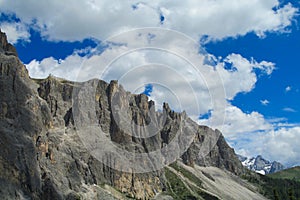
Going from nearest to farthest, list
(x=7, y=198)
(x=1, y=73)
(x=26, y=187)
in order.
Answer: (x=7, y=198), (x=26, y=187), (x=1, y=73)

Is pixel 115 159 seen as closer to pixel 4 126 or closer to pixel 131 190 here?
pixel 131 190

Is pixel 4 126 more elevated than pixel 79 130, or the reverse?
pixel 79 130

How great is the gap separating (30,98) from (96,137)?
173ft

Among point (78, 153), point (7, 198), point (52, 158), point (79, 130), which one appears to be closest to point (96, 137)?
point (79, 130)

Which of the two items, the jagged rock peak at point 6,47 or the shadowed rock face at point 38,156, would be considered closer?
the shadowed rock face at point 38,156

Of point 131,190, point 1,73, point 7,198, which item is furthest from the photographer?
point 131,190

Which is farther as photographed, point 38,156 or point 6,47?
point 6,47

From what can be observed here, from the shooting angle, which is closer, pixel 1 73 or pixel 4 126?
pixel 4 126

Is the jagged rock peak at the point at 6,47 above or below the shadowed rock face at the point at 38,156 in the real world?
above

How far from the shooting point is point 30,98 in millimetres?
154625

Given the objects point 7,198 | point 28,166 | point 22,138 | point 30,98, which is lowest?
point 7,198

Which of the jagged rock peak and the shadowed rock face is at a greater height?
the jagged rock peak

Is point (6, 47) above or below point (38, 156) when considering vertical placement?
above

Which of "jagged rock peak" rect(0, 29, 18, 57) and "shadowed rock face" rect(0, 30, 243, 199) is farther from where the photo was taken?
"jagged rock peak" rect(0, 29, 18, 57)
